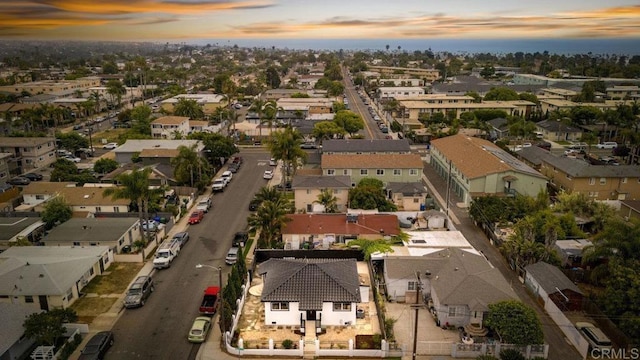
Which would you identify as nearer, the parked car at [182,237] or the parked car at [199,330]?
the parked car at [199,330]

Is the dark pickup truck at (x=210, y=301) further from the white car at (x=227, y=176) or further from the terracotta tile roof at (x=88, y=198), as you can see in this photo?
the white car at (x=227, y=176)

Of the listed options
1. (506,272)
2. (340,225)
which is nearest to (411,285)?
(506,272)

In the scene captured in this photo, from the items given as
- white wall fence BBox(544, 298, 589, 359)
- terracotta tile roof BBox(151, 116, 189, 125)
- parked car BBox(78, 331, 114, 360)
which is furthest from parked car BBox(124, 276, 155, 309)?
terracotta tile roof BBox(151, 116, 189, 125)

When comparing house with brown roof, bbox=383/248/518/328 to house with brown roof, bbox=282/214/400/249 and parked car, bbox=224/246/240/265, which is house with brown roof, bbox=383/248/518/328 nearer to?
house with brown roof, bbox=282/214/400/249

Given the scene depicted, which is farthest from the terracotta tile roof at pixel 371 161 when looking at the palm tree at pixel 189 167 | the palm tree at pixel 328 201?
the palm tree at pixel 189 167

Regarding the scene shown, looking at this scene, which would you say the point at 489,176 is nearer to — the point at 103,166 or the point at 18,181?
the point at 103,166

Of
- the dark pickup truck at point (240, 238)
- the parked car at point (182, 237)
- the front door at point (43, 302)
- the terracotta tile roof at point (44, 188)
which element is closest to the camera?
the front door at point (43, 302)

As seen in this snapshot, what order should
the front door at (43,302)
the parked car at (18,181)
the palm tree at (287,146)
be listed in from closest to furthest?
the front door at (43,302) < the palm tree at (287,146) < the parked car at (18,181)
